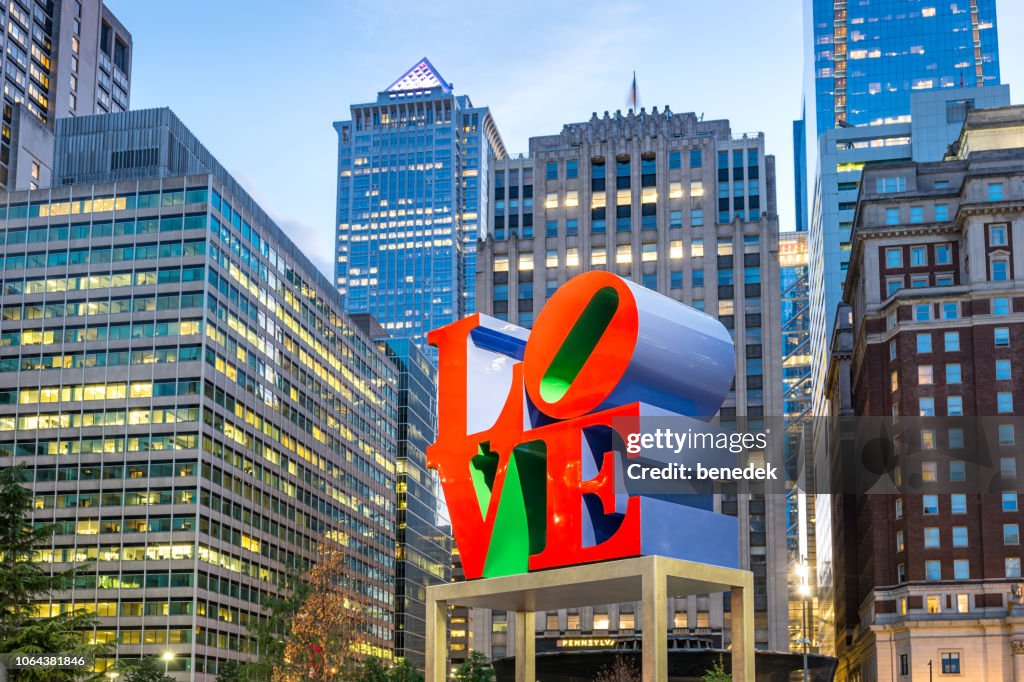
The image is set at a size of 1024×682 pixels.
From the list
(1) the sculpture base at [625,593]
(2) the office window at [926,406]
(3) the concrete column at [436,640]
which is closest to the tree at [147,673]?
(2) the office window at [926,406]

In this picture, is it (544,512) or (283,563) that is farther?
(283,563)

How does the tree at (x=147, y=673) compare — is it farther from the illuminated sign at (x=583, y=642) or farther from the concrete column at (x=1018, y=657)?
the concrete column at (x=1018, y=657)

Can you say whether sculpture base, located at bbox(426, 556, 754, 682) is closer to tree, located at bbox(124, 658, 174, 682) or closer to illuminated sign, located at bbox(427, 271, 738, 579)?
illuminated sign, located at bbox(427, 271, 738, 579)

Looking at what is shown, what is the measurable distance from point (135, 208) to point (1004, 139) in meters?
93.2

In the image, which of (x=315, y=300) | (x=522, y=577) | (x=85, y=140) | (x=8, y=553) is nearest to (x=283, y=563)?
(x=315, y=300)

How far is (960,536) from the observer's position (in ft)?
382

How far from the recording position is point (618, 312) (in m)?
33.1

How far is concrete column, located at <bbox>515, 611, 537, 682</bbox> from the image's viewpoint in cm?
3819

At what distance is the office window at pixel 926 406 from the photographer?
393 feet

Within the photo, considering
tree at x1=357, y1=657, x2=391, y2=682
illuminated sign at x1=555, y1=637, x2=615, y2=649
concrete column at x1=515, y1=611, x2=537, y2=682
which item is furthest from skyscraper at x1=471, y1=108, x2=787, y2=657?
concrete column at x1=515, y1=611, x2=537, y2=682

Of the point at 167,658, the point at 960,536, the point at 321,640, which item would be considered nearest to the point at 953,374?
the point at 960,536

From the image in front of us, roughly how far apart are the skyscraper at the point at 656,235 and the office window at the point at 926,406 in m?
18.8

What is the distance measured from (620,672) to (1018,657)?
38642 millimetres

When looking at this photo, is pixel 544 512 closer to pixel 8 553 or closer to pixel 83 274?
pixel 8 553
